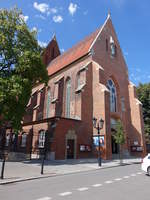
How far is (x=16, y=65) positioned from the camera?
16.4 m

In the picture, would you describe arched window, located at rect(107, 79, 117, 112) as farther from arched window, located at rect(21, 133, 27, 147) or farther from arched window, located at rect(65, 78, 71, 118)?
arched window, located at rect(21, 133, 27, 147)

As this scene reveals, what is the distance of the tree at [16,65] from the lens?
14976 millimetres

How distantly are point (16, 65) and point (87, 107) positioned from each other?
10.5m

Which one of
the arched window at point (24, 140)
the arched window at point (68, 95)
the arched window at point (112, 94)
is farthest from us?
the arched window at point (112, 94)

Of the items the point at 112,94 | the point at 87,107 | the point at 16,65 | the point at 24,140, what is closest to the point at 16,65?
the point at 16,65

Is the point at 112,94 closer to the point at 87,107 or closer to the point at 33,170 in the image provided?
the point at 87,107

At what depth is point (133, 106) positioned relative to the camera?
27.6m

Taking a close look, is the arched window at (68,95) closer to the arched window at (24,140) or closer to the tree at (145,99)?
the arched window at (24,140)

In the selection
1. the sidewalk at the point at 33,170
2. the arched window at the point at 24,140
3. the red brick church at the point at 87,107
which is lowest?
the sidewalk at the point at 33,170

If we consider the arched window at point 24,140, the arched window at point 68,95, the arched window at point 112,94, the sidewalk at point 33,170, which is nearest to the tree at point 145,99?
the arched window at point 112,94

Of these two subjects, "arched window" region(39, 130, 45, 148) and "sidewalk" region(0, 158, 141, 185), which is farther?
"arched window" region(39, 130, 45, 148)

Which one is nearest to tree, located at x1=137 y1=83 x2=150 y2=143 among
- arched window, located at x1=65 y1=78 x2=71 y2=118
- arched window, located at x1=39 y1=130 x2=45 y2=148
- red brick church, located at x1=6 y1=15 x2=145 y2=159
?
red brick church, located at x1=6 y1=15 x2=145 y2=159

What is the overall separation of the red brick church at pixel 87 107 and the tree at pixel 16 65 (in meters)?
4.78

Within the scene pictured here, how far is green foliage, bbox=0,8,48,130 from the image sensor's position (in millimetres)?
14961
